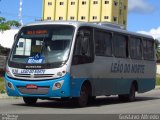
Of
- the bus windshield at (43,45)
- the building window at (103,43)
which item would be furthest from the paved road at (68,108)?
the building window at (103,43)

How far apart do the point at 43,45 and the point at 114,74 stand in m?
4.43

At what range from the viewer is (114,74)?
68.6 feet

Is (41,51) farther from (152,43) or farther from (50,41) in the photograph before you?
(152,43)

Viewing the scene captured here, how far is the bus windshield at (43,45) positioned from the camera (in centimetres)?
1725

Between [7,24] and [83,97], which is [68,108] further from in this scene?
[7,24]

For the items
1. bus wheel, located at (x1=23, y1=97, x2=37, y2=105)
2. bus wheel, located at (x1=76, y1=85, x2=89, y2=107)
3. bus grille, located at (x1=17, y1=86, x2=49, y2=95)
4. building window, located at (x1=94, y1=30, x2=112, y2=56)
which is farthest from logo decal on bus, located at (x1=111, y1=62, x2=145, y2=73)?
bus grille, located at (x1=17, y1=86, x2=49, y2=95)

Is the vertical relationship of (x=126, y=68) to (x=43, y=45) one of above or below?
below

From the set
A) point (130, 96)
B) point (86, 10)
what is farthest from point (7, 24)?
point (86, 10)

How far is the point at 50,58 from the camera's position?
17.2 meters

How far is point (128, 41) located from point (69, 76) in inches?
243

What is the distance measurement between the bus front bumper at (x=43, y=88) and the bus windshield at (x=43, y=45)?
694 millimetres

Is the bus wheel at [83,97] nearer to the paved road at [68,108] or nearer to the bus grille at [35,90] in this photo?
the paved road at [68,108]

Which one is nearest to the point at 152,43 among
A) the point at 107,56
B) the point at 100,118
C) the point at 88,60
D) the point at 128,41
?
the point at 128,41

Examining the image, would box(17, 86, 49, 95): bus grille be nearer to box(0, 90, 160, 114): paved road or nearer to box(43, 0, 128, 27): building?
box(0, 90, 160, 114): paved road
